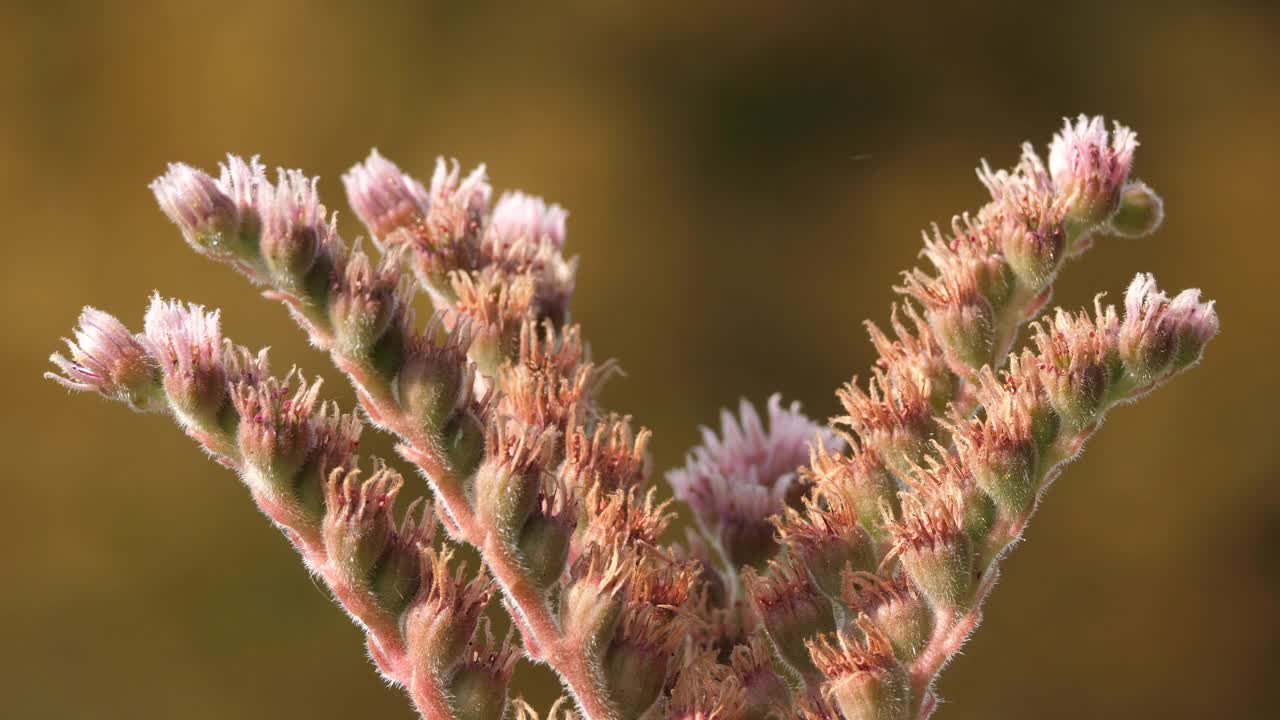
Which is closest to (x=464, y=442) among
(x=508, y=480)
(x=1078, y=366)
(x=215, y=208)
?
(x=508, y=480)

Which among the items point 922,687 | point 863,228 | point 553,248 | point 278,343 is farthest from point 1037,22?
point 922,687

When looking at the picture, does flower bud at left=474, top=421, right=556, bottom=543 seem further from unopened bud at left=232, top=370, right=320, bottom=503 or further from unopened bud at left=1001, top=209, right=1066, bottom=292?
unopened bud at left=1001, top=209, right=1066, bottom=292

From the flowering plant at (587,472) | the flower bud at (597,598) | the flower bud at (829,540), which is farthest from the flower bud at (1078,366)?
the flower bud at (597,598)

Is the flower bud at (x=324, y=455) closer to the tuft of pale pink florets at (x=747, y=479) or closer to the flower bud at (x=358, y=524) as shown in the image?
the flower bud at (x=358, y=524)

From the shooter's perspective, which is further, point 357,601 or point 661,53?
point 661,53

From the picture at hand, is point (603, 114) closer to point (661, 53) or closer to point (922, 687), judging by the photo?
point (661, 53)

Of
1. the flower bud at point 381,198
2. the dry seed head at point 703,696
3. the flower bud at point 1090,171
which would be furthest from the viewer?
the flower bud at point 381,198

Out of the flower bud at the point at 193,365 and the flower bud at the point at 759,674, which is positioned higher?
the flower bud at the point at 193,365

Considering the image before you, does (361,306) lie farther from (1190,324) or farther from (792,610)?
(1190,324)
